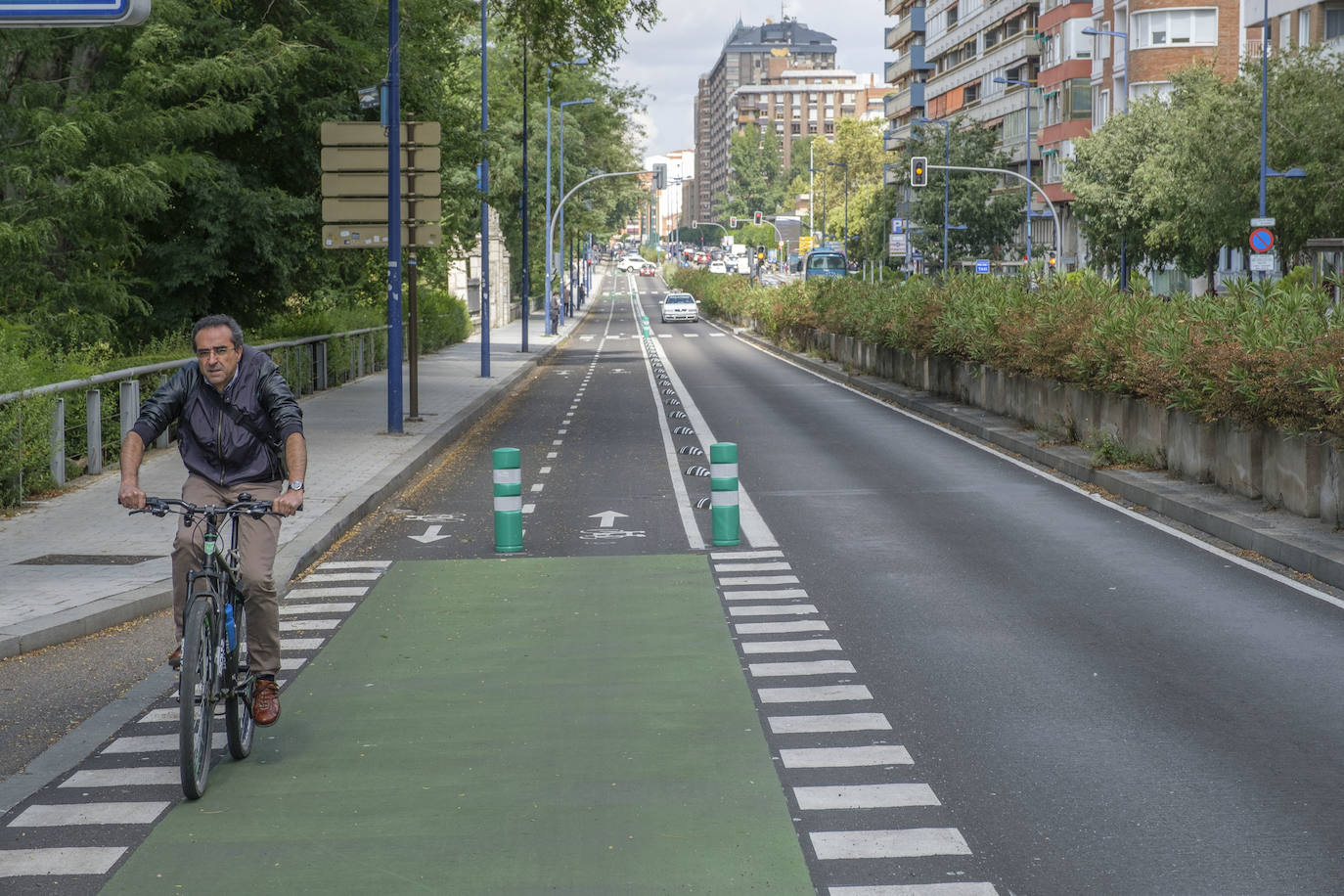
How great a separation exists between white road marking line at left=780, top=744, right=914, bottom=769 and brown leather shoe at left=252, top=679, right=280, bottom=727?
2109 mm

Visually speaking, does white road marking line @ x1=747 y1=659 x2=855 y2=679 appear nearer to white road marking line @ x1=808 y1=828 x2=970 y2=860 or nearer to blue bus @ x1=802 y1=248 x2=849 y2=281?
white road marking line @ x1=808 y1=828 x2=970 y2=860

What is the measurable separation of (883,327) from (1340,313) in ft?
70.5

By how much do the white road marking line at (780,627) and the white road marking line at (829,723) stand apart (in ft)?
6.84

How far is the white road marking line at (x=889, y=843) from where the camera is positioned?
5.68 m

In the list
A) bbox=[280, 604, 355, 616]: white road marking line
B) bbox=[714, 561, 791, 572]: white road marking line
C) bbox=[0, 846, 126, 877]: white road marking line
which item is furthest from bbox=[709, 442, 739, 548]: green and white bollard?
bbox=[0, 846, 126, 877]: white road marking line

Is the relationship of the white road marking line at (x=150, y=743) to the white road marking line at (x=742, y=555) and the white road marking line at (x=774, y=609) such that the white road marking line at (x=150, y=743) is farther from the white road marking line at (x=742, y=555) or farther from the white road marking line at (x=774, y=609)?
the white road marking line at (x=742, y=555)

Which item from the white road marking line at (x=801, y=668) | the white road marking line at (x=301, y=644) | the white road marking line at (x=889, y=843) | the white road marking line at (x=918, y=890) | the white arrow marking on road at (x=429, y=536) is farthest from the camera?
the white arrow marking on road at (x=429, y=536)

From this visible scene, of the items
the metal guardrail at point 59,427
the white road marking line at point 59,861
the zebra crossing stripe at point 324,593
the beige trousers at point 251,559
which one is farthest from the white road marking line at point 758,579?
the white road marking line at point 59,861

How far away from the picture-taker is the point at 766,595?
11.0 meters

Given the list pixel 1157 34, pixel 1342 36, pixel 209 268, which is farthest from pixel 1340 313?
pixel 1157 34

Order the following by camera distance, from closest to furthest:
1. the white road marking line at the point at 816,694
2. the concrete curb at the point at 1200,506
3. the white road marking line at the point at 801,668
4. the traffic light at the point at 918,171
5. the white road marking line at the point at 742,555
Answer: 1. the white road marking line at the point at 816,694
2. the white road marking line at the point at 801,668
3. the concrete curb at the point at 1200,506
4. the white road marking line at the point at 742,555
5. the traffic light at the point at 918,171

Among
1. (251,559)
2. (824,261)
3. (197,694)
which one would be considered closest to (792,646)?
(251,559)

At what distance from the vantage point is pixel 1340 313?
44.1 feet

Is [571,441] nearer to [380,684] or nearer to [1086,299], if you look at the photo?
[1086,299]
